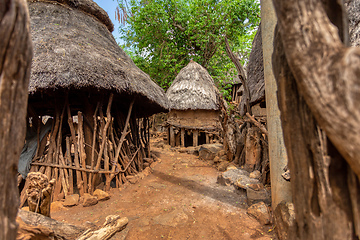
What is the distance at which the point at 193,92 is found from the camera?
Result: 10.6 metres

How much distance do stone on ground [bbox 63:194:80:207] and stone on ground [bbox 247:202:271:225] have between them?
126 inches

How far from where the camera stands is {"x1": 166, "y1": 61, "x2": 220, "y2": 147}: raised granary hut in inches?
407

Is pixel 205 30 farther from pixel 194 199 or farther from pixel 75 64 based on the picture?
pixel 194 199

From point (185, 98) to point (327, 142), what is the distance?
9.75 metres

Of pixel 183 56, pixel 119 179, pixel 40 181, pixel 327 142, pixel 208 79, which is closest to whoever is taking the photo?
pixel 327 142

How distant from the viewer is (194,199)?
4023mm

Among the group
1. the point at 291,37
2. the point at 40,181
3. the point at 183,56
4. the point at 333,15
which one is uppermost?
the point at 183,56

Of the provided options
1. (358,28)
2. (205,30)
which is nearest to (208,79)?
(205,30)

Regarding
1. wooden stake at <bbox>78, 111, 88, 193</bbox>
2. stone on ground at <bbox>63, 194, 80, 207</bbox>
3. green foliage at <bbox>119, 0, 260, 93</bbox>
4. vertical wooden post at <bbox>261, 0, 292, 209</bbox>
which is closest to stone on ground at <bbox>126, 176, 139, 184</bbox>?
wooden stake at <bbox>78, 111, 88, 193</bbox>

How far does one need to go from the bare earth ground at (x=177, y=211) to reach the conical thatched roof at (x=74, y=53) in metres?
2.26

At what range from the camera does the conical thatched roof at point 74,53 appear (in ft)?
12.0

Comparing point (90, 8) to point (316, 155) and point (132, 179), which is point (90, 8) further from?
point (316, 155)

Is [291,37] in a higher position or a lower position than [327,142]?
higher

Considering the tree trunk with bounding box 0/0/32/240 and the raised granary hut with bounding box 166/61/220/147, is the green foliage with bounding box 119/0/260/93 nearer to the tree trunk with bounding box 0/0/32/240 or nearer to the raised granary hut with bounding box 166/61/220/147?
the raised granary hut with bounding box 166/61/220/147
